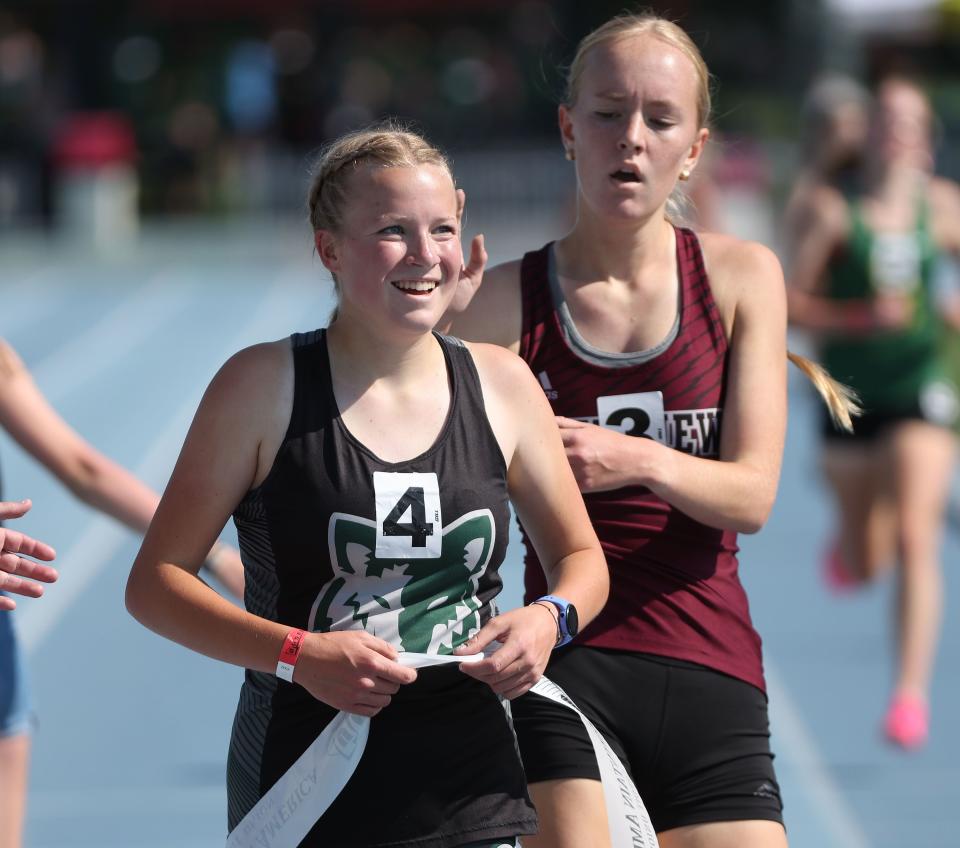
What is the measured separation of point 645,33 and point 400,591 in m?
1.14

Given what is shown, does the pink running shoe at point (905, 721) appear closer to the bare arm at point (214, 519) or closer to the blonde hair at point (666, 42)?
the blonde hair at point (666, 42)

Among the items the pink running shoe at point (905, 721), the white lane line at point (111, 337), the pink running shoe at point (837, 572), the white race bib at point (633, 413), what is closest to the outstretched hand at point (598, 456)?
the white race bib at point (633, 413)

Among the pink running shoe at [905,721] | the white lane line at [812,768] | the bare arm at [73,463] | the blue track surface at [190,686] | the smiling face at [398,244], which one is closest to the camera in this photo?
the smiling face at [398,244]

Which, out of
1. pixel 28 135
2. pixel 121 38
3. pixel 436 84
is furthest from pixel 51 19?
pixel 28 135

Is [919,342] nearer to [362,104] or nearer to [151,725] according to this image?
[151,725]

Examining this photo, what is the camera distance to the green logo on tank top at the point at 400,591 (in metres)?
2.67

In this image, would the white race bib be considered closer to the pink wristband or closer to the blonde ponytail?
the blonde ponytail

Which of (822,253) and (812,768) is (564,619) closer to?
(812,768)

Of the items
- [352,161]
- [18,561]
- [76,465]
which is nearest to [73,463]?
[76,465]

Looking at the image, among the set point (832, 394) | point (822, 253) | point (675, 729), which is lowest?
point (675, 729)

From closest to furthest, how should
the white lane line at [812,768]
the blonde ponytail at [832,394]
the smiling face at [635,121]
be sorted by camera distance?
the smiling face at [635,121] < the blonde ponytail at [832,394] < the white lane line at [812,768]

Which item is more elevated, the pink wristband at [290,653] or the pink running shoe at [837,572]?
the pink running shoe at [837,572]

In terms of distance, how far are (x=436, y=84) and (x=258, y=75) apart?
22.7 feet

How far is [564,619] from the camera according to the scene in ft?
9.05
